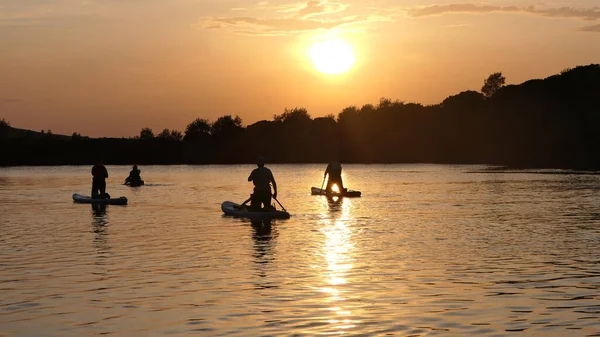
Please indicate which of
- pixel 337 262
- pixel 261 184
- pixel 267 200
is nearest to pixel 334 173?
pixel 267 200

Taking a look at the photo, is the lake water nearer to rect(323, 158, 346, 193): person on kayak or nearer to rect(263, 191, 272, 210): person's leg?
rect(263, 191, 272, 210): person's leg

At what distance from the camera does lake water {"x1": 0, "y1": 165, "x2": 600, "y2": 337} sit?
12.6m

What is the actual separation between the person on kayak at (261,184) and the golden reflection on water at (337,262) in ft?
7.64

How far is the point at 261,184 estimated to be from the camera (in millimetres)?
31938

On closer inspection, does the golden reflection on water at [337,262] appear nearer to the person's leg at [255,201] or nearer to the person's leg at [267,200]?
the person's leg at [267,200]

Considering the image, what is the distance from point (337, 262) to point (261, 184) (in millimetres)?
12812

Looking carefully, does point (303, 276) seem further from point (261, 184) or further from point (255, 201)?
point (255, 201)

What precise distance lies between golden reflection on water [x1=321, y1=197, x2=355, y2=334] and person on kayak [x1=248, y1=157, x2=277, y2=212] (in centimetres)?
233

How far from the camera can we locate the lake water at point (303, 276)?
497 inches

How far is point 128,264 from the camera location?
63.5ft

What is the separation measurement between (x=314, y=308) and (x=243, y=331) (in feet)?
6.31

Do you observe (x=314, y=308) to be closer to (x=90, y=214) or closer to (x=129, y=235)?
(x=129, y=235)

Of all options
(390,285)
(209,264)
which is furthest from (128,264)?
(390,285)

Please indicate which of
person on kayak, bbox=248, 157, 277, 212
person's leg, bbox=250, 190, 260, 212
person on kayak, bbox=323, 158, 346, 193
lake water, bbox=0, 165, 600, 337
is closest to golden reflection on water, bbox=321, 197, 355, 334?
lake water, bbox=0, 165, 600, 337
